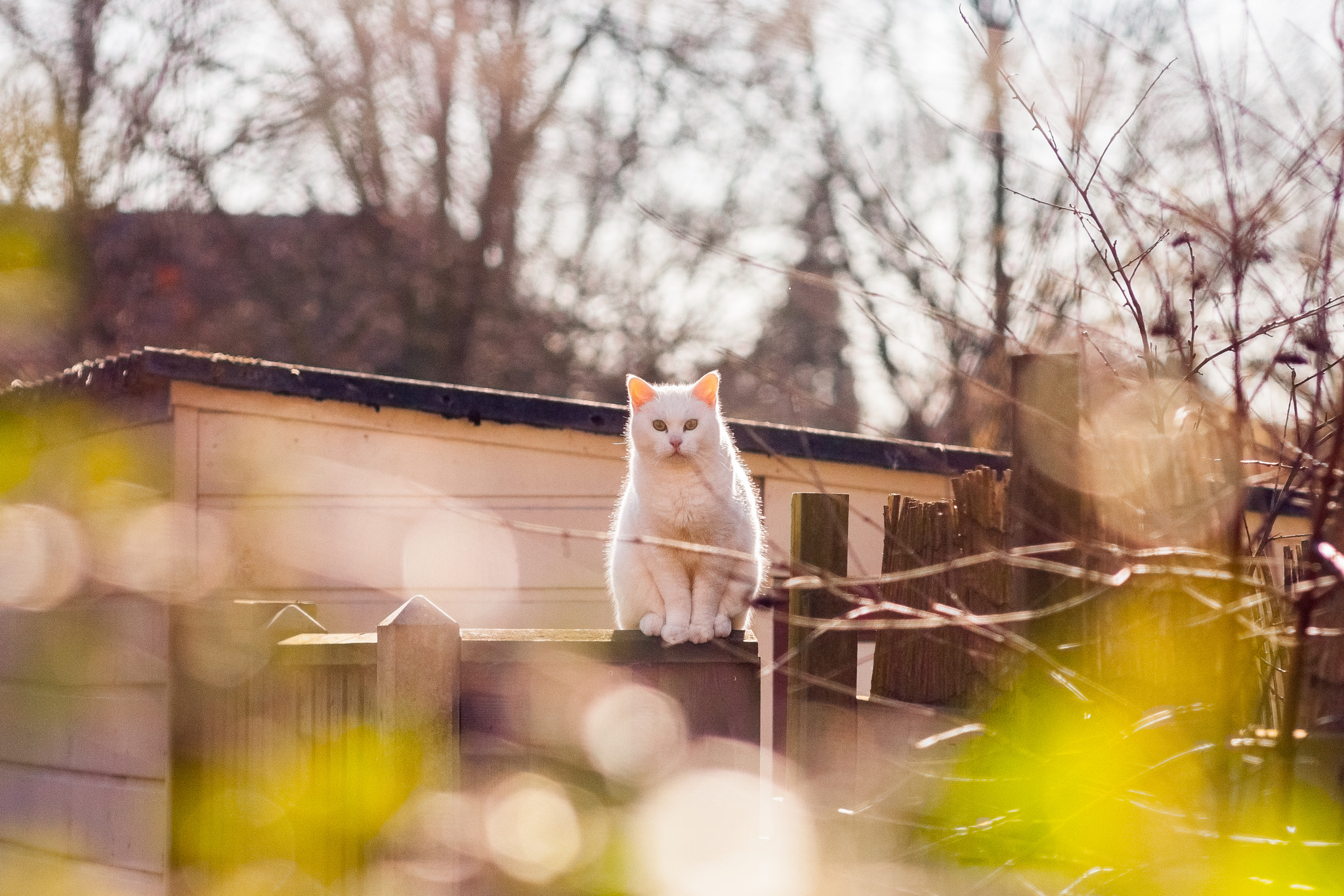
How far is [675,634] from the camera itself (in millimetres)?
2881

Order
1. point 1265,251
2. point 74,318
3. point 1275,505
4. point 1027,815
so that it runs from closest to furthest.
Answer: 1. point 1265,251
2. point 1275,505
3. point 1027,815
4. point 74,318

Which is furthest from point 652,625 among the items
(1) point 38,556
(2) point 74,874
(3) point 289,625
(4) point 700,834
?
(1) point 38,556

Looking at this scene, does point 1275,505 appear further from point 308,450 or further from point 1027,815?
point 308,450

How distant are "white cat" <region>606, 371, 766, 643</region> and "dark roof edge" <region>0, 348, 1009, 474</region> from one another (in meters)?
0.53

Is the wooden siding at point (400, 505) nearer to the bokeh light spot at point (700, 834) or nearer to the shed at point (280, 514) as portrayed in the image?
the shed at point (280, 514)

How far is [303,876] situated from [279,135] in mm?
11816

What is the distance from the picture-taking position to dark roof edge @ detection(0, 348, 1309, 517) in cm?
440

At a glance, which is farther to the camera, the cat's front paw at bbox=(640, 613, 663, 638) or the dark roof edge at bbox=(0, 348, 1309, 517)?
the dark roof edge at bbox=(0, 348, 1309, 517)

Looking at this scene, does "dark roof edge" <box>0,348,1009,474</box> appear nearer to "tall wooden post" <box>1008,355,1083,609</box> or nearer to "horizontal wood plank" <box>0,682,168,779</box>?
"horizontal wood plank" <box>0,682,168,779</box>

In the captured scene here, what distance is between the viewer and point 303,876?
3088mm

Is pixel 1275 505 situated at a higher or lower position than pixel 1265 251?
lower

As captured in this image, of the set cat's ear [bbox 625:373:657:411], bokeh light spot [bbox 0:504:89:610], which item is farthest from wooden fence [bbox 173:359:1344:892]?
bokeh light spot [bbox 0:504:89:610]

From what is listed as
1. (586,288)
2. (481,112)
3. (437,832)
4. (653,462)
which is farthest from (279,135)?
(437,832)

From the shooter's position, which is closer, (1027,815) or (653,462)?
(1027,815)
